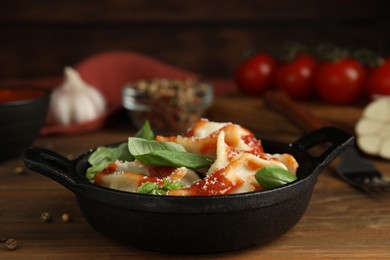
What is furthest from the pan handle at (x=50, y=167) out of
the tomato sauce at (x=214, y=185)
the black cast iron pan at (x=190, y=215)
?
the tomato sauce at (x=214, y=185)

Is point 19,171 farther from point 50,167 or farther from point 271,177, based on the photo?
point 271,177

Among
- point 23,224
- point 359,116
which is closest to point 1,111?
point 23,224

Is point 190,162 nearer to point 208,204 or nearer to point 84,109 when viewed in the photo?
point 208,204

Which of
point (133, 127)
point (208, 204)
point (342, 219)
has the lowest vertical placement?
point (133, 127)

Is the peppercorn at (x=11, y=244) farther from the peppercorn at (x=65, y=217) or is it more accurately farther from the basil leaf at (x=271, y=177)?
the basil leaf at (x=271, y=177)

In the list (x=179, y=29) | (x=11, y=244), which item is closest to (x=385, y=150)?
(x=11, y=244)

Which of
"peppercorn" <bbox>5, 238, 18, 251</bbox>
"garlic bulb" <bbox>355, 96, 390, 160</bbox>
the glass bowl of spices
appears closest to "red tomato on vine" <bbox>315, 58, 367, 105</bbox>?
"garlic bulb" <bbox>355, 96, 390, 160</bbox>
